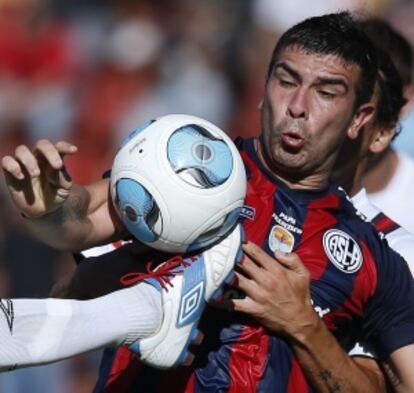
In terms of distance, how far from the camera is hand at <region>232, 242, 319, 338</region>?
13.4 ft

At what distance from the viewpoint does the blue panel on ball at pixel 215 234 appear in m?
3.83

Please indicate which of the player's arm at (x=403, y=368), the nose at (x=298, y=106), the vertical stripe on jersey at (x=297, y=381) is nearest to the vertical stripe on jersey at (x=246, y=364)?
the vertical stripe on jersey at (x=297, y=381)

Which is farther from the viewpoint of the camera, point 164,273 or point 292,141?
point 292,141

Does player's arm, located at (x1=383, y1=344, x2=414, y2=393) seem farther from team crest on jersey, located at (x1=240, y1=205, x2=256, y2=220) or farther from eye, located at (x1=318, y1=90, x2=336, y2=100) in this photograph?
eye, located at (x1=318, y1=90, x2=336, y2=100)

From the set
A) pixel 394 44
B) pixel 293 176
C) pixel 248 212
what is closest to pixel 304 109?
pixel 293 176

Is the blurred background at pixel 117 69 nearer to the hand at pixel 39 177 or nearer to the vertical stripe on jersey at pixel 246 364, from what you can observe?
the vertical stripe on jersey at pixel 246 364

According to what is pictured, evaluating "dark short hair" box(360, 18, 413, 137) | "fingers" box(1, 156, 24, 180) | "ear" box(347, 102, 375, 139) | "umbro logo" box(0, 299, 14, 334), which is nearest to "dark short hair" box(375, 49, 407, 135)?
"dark short hair" box(360, 18, 413, 137)

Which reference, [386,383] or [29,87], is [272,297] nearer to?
[386,383]

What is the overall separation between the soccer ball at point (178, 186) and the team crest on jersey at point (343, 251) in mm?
466

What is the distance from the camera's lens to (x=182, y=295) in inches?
149

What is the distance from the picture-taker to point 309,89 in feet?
14.0

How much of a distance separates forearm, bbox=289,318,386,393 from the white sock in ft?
2.21

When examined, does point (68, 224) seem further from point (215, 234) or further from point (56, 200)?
point (215, 234)

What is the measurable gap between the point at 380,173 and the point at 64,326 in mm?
2702
